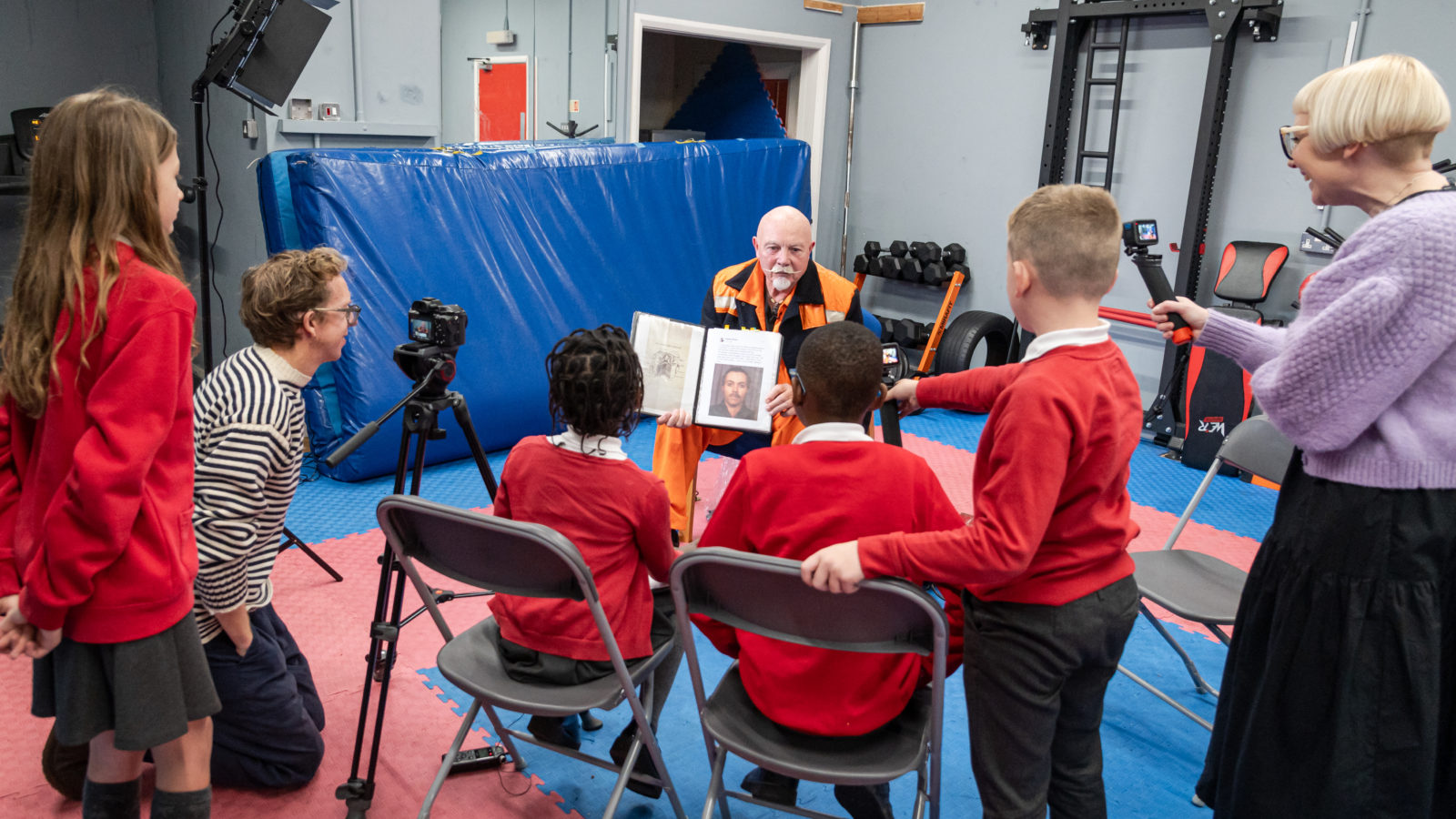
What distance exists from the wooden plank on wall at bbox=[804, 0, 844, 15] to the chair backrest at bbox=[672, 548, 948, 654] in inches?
245

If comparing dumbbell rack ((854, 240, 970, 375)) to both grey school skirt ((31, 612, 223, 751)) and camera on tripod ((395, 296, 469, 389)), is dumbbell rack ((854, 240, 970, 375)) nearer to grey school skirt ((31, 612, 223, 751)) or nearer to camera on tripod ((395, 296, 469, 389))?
camera on tripod ((395, 296, 469, 389))

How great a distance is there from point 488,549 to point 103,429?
65cm

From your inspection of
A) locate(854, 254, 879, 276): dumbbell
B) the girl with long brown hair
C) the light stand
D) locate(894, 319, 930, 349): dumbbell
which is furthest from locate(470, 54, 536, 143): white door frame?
the girl with long brown hair

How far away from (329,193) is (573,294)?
1.30 metres

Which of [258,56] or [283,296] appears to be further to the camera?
[258,56]

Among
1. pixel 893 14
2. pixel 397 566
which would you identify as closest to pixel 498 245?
pixel 397 566

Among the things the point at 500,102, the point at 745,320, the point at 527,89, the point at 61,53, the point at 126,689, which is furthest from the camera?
the point at 500,102

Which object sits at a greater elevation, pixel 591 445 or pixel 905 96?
pixel 905 96

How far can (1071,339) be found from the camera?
1.63m

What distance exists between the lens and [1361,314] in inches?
57.4

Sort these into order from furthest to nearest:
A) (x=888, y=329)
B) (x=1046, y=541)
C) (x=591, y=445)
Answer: (x=888, y=329)
(x=591, y=445)
(x=1046, y=541)

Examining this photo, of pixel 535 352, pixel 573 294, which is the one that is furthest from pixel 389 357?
pixel 573 294

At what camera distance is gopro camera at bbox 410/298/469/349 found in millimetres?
2199

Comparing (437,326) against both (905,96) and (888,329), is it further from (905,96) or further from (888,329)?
(905,96)
